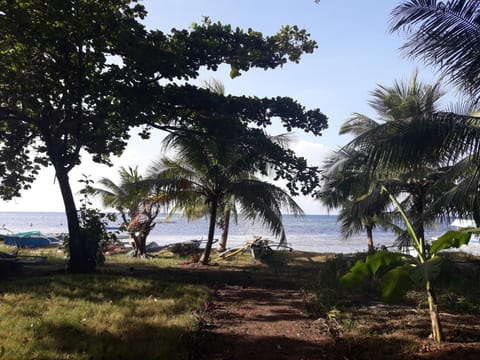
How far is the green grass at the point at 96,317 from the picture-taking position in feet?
14.5

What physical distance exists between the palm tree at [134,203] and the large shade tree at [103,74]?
102 inches

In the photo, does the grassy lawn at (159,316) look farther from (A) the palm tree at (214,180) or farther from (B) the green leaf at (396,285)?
(A) the palm tree at (214,180)

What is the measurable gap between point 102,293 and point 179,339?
3.64 m

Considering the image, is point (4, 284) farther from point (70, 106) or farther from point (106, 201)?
point (106, 201)

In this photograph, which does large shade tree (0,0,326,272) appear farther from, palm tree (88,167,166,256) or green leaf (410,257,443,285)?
green leaf (410,257,443,285)

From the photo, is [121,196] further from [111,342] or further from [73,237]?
[111,342]

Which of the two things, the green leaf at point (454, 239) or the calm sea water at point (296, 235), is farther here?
the calm sea water at point (296, 235)

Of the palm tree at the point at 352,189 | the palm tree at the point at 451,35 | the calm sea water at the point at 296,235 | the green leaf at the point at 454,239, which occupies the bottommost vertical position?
the calm sea water at the point at 296,235

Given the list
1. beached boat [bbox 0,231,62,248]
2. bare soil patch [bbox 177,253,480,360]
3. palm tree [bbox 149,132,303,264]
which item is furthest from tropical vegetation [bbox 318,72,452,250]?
beached boat [bbox 0,231,62,248]

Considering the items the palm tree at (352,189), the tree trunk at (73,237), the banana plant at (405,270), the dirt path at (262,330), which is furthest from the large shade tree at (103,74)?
the banana plant at (405,270)

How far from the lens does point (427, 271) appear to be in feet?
12.3

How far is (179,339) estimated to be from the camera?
15.9 ft

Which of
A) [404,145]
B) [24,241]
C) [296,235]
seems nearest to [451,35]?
[404,145]

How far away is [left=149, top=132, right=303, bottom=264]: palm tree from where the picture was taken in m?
13.2
